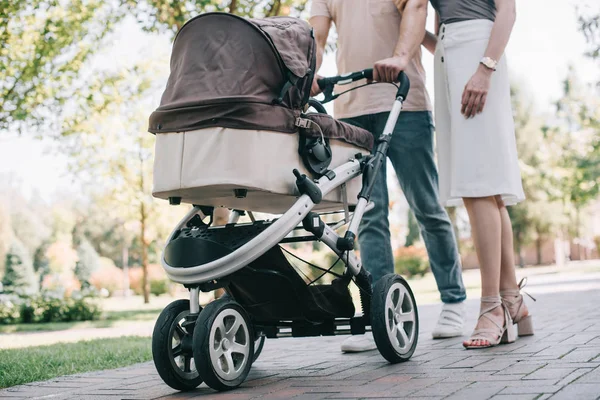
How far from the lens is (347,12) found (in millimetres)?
4703

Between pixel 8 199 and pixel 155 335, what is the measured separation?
231ft

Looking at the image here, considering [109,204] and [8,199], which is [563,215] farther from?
[8,199]

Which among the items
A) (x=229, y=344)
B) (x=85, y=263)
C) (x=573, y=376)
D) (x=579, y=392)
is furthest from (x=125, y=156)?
(x=85, y=263)

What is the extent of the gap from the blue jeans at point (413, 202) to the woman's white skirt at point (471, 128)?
0.25 meters

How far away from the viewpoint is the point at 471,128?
13.4ft

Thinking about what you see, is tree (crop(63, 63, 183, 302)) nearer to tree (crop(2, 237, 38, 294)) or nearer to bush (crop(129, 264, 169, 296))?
bush (crop(129, 264, 169, 296))

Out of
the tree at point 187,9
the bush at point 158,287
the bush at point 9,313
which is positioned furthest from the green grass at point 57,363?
the bush at point 158,287

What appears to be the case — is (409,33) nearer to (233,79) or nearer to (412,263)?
(233,79)

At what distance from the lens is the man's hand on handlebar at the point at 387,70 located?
13.3ft

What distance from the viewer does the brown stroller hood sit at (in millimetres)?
3086

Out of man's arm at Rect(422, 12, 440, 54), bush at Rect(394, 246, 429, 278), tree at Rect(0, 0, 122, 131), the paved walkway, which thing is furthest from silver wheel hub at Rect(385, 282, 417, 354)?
bush at Rect(394, 246, 429, 278)

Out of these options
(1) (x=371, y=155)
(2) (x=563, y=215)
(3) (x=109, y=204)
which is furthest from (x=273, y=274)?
(2) (x=563, y=215)

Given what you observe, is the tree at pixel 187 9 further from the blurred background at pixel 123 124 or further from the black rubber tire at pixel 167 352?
the black rubber tire at pixel 167 352

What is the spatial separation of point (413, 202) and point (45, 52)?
9624 mm
